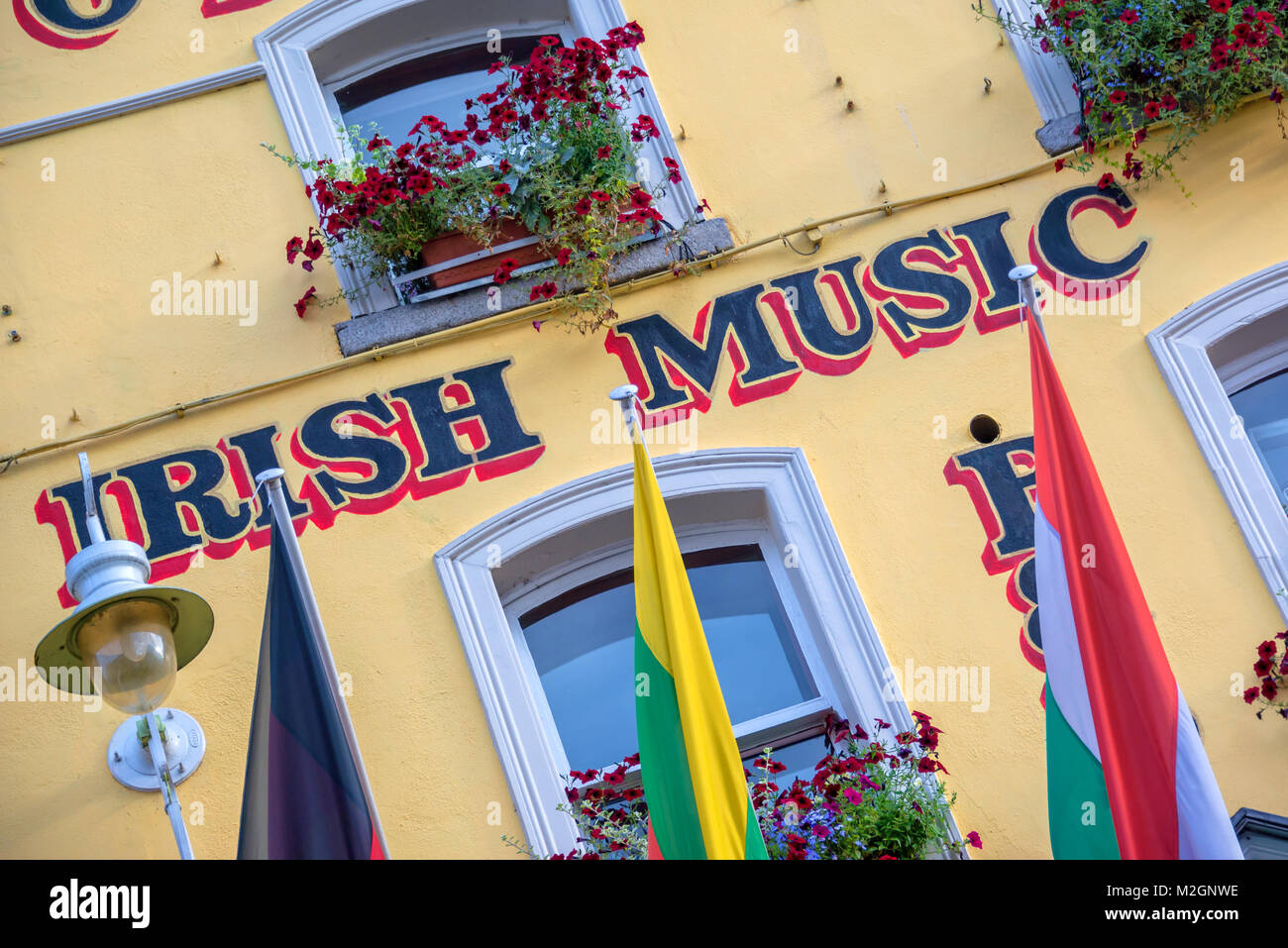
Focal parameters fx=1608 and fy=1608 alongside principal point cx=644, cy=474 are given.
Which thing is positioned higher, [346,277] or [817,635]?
[346,277]

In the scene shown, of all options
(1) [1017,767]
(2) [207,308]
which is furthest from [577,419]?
(1) [1017,767]

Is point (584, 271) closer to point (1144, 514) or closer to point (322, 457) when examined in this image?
point (322, 457)

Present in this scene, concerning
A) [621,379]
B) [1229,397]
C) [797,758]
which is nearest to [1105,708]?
[797,758]

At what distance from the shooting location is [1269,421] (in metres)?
6.38

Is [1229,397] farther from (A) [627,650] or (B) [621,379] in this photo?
(A) [627,650]

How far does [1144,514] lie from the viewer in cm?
593

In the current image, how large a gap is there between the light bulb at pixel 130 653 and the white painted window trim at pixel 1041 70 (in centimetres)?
422

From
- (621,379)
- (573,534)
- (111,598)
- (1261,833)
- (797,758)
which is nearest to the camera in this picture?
(111,598)

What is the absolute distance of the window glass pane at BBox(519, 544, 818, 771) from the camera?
19.8 feet

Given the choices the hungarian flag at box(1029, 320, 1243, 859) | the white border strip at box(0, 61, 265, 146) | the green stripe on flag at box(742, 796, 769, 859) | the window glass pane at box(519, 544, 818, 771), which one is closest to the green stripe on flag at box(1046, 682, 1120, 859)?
the hungarian flag at box(1029, 320, 1243, 859)

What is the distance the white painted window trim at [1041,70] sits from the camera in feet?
22.3

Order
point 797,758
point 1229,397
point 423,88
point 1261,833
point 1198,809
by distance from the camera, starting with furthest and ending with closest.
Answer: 1. point 423,88
2. point 1229,397
3. point 797,758
4. point 1261,833
5. point 1198,809

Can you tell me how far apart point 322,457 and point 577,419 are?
3.25ft

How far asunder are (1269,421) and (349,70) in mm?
4299
